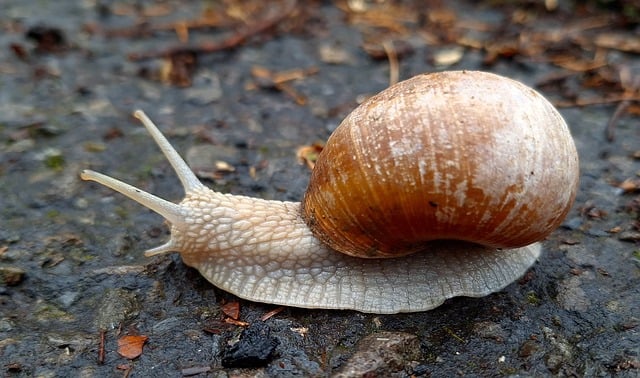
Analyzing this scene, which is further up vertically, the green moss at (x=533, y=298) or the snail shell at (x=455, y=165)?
the snail shell at (x=455, y=165)

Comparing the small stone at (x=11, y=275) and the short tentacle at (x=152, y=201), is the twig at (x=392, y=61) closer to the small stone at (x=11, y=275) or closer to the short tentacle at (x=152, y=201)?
the short tentacle at (x=152, y=201)

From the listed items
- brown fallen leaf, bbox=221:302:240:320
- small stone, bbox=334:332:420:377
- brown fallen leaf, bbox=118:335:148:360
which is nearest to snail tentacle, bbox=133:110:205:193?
brown fallen leaf, bbox=221:302:240:320

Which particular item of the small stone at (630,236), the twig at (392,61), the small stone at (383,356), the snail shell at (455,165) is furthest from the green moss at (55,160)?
the small stone at (630,236)

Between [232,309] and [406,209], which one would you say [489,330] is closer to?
[406,209]

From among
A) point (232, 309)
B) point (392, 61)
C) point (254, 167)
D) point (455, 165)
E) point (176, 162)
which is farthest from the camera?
point (392, 61)

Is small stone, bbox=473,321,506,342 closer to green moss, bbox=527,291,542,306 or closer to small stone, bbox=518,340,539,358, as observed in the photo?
small stone, bbox=518,340,539,358

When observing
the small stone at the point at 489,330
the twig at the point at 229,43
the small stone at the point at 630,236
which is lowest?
the small stone at the point at 489,330

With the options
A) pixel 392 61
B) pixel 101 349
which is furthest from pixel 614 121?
pixel 101 349
